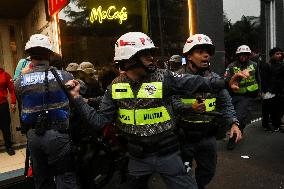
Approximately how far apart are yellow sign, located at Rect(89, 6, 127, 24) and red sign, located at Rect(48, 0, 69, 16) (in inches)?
50.0

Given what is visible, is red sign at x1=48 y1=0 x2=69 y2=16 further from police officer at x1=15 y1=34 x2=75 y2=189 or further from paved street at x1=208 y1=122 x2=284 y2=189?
paved street at x1=208 y1=122 x2=284 y2=189

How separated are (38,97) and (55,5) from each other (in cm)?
303

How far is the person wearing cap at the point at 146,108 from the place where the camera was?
2.71m

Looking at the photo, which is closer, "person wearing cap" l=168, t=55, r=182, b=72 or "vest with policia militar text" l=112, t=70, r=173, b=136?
"vest with policia militar text" l=112, t=70, r=173, b=136

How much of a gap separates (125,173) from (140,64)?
85.4 inches

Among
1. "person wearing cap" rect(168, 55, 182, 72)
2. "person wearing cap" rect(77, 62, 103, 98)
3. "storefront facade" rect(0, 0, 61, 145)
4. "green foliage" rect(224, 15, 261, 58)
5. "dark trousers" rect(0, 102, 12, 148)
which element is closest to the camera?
"person wearing cap" rect(77, 62, 103, 98)

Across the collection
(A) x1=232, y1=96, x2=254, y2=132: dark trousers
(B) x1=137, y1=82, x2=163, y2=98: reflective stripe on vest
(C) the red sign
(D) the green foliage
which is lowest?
(A) x1=232, y1=96, x2=254, y2=132: dark trousers

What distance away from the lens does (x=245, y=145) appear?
267 inches

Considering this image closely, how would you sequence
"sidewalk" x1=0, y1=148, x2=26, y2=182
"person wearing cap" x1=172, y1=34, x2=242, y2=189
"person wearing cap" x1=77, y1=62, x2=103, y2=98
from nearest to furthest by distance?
1. "person wearing cap" x1=172, y1=34, x2=242, y2=189
2. "sidewalk" x1=0, y1=148, x2=26, y2=182
3. "person wearing cap" x1=77, y1=62, x2=103, y2=98

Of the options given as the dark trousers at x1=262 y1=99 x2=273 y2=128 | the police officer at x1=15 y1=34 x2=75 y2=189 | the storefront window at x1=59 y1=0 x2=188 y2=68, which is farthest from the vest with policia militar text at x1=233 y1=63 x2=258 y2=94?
the police officer at x1=15 y1=34 x2=75 y2=189

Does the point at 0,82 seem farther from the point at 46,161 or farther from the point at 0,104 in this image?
the point at 46,161

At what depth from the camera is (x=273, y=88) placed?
25.4 ft

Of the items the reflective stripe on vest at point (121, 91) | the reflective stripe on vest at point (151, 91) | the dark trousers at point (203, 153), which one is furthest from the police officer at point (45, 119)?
the dark trousers at point (203, 153)

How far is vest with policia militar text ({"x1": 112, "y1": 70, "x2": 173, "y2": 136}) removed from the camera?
2.71 meters
